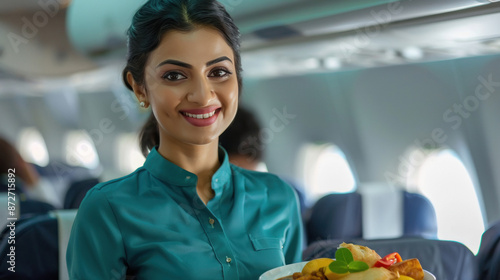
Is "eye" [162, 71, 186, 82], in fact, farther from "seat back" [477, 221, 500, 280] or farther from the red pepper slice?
"seat back" [477, 221, 500, 280]

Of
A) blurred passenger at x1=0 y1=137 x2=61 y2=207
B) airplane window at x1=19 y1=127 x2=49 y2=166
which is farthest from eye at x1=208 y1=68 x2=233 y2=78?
airplane window at x1=19 y1=127 x2=49 y2=166

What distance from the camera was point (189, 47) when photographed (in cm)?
158

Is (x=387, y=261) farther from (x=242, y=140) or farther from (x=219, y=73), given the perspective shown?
(x=242, y=140)

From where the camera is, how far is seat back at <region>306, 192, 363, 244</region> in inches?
177

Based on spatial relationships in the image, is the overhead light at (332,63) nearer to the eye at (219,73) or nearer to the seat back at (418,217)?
the seat back at (418,217)

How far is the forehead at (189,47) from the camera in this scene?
158cm

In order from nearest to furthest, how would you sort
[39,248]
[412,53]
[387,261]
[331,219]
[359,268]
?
[359,268] → [387,261] → [39,248] → [331,219] → [412,53]

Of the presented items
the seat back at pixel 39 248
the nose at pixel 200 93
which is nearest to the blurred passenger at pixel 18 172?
the seat back at pixel 39 248

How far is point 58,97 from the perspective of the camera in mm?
12445

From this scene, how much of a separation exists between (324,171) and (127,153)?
5422mm

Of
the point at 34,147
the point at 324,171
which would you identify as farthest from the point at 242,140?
the point at 34,147

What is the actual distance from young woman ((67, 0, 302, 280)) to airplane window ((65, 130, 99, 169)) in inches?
470

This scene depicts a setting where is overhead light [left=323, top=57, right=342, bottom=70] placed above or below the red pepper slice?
above

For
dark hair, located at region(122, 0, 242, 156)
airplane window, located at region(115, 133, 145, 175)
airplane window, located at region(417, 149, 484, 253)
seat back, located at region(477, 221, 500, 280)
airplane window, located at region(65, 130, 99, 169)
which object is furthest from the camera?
airplane window, located at region(65, 130, 99, 169)
